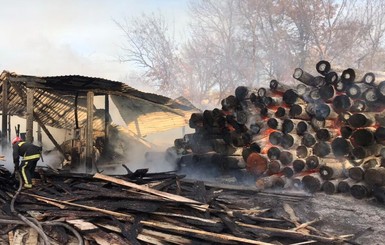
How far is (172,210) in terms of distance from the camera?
596 centimetres

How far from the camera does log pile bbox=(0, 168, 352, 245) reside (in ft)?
17.2

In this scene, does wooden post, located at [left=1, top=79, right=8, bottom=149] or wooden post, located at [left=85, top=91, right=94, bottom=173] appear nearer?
wooden post, located at [left=1, top=79, right=8, bottom=149]

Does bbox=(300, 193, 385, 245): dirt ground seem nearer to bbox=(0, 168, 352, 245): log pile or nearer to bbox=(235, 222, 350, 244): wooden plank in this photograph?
bbox=(0, 168, 352, 245): log pile

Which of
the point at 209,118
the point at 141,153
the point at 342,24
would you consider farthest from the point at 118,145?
the point at 342,24

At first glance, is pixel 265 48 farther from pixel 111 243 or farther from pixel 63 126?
pixel 111 243

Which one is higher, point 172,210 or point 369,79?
point 369,79

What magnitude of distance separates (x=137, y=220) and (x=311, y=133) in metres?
4.60

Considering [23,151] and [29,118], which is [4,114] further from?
[23,151]

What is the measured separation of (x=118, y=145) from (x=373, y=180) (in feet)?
31.9

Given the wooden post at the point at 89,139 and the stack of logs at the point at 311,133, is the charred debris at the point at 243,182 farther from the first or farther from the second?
the wooden post at the point at 89,139

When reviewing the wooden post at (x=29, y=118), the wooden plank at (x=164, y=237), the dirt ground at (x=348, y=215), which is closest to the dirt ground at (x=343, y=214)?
the dirt ground at (x=348, y=215)

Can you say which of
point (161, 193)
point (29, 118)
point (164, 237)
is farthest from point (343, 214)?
point (29, 118)

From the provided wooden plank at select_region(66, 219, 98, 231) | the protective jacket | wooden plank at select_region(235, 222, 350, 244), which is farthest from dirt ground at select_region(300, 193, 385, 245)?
the protective jacket

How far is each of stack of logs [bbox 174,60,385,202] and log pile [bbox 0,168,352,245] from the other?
1645 millimetres
